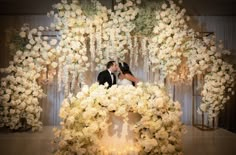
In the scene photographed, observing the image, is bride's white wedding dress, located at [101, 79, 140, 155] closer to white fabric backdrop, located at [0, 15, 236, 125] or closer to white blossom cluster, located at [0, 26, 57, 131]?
white blossom cluster, located at [0, 26, 57, 131]

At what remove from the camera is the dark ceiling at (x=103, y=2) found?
6.09 metres

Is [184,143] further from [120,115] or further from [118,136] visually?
[120,115]

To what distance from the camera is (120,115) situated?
9.39ft

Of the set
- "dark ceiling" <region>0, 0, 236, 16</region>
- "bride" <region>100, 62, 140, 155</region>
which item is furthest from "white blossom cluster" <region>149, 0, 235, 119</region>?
"bride" <region>100, 62, 140, 155</region>

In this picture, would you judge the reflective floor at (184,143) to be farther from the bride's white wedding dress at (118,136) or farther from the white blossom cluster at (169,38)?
the bride's white wedding dress at (118,136)

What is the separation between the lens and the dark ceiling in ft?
20.0

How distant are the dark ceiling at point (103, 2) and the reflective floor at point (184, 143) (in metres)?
2.18

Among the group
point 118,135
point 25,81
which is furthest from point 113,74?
point 118,135

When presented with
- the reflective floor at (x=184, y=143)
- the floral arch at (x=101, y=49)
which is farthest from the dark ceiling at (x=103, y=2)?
the reflective floor at (x=184, y=143)

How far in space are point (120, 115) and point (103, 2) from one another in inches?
146

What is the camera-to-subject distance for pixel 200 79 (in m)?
5.96

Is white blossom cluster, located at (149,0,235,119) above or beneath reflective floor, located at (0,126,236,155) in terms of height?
above

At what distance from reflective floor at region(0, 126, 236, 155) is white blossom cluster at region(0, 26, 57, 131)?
0.89 feet

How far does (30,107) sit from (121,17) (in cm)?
192
